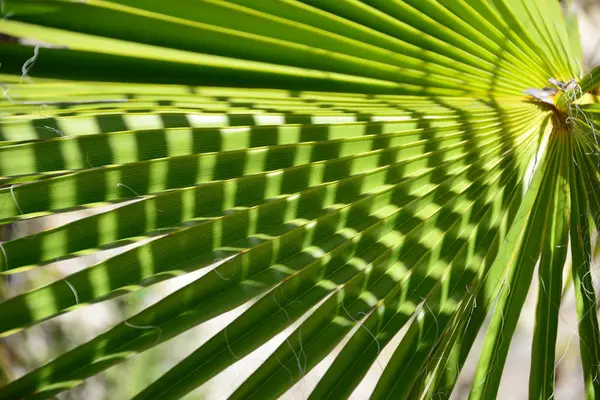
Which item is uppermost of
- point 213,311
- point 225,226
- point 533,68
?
point 533,68

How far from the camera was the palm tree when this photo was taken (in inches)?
25.0

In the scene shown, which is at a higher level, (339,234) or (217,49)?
(217,49)

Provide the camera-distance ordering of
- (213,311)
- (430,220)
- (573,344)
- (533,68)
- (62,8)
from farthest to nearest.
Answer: (573,344), (533,68), (430,220), (213,311), (62,8)

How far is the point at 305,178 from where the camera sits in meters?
0.78

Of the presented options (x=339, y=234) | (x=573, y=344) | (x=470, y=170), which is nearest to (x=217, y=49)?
(x=339, y=234)

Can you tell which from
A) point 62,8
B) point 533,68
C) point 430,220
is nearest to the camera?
point 62,8

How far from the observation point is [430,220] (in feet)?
2.84

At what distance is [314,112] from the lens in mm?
773

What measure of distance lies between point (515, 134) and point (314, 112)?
379 mm

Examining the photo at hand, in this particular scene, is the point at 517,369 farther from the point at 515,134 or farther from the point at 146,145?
the point at 146,145

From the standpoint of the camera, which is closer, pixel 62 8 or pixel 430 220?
pixel 62 8

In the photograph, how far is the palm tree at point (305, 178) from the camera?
2.09ft

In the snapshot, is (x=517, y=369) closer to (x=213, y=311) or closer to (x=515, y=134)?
(x=515, y=134)

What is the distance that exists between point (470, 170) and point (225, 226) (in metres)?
0.42
